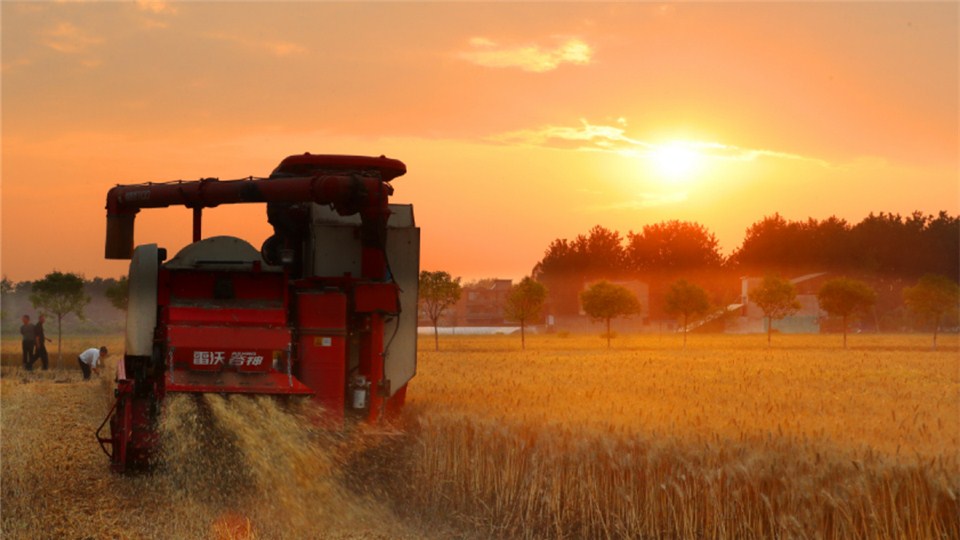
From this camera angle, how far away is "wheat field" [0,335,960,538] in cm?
775

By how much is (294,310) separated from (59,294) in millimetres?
35849

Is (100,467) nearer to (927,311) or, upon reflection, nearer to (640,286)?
(927,311)

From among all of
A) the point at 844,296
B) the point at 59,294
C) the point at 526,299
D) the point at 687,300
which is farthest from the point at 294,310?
the point at 687,300

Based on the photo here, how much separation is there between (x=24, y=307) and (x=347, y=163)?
8536 cm

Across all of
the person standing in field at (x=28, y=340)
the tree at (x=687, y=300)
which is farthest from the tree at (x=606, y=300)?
the person standing in field at (x=28, y=340)

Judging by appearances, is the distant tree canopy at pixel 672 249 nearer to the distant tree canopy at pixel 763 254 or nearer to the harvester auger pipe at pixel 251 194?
the distant tree canopy at pixel 763 254

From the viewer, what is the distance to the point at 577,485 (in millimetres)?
9133

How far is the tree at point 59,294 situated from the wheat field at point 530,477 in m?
32.1

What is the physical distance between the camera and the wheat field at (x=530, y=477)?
7754mm

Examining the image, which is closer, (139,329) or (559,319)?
(139,329)

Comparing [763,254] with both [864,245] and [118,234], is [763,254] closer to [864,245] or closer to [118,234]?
[864,245]

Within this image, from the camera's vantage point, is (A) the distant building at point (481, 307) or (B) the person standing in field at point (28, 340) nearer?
(B) the person standing in field at point (28, 340)

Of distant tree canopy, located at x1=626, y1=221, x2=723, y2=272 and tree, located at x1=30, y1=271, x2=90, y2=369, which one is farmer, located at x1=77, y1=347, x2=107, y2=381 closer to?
tree, located at x1=30, y1=271, x2=90, y2=369

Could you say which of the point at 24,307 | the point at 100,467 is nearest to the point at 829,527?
the point at 100,467
